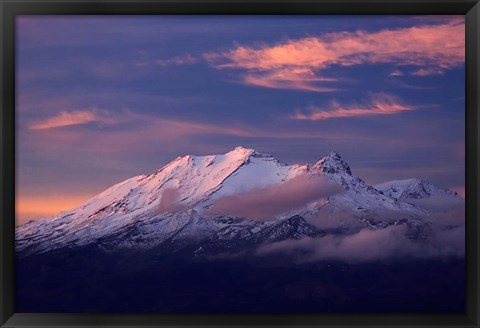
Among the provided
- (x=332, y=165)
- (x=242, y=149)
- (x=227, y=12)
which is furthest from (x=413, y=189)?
(x=227, y=12)

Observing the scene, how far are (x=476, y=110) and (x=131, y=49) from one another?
4.53 feet

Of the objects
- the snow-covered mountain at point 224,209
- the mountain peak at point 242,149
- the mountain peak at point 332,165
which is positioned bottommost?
the snow-covered mountain at point 224,209

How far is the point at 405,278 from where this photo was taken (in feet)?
10.0

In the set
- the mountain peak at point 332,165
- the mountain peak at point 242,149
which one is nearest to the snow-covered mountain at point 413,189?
the mountain peak at point 332,165

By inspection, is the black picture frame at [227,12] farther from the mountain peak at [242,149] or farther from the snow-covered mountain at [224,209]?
the mountain peak at [242,149]

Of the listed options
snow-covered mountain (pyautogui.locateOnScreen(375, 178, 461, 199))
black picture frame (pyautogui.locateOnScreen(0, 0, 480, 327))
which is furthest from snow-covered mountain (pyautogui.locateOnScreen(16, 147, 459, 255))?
black picture frame (pyautogui.locateOnScreen(0, 0, 480, 327))

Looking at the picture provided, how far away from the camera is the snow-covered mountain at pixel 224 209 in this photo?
10.1ft

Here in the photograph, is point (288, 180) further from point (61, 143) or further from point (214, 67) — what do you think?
point (61, 143)

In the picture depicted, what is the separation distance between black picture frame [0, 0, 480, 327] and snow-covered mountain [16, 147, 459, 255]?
0.16 metres

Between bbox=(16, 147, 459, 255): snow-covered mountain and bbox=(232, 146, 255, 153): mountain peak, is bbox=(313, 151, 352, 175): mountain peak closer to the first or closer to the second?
bbox=(16, 147, 459, 255): snow-covered mountain

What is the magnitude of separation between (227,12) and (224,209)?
778 millimetres

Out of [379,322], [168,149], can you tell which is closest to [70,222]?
[168,149]

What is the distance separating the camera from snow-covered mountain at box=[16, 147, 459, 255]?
10.1 feet

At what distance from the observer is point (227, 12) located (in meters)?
3.07
